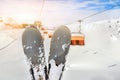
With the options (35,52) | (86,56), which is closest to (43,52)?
(35,52)

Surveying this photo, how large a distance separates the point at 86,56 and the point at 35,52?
29cm

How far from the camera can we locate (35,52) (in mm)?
1293

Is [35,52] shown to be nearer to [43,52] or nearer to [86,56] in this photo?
[43,52]

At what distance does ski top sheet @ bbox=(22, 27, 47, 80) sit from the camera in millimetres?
1289

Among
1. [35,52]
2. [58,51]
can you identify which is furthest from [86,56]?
[35,52]

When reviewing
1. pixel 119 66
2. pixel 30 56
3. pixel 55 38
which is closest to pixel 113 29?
pixel 119 66

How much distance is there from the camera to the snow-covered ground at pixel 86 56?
135 cm

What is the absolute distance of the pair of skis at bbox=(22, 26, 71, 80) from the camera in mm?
1292

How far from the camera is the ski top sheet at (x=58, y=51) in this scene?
130 centimetres

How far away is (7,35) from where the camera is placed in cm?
136

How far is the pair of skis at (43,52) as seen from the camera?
1292mm

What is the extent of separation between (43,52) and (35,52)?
0.05 meters

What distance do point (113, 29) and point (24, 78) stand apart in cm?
56

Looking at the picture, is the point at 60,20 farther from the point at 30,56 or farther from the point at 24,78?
the point at 24,78
